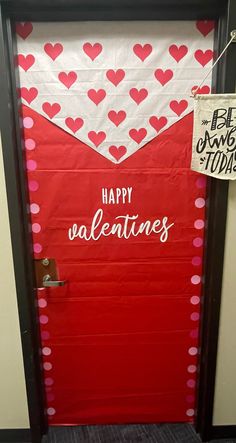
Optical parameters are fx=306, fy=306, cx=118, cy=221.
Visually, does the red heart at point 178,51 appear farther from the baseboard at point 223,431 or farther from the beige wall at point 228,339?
the baseboard at point 223,431

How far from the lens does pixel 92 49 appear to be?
1.27 meters

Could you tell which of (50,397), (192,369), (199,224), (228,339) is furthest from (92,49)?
(50,397)

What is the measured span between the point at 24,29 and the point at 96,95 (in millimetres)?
382

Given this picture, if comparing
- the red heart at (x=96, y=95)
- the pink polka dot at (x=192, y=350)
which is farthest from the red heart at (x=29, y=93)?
the pink polka dot at (x=192, y=350)

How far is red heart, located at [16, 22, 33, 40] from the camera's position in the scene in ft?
4.09

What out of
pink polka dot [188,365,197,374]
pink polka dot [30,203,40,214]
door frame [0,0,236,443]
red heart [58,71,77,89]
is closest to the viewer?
door frame [0,0,236,443]

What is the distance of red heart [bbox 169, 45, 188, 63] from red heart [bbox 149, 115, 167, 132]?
25cm

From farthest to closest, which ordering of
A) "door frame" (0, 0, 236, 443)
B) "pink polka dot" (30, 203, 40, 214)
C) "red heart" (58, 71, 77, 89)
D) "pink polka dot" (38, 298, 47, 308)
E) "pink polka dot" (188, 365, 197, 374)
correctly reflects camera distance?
"pink polka dot" (188, 365, 197, 374)
"pink polka dot" (38, 298, 47, 308)
"pink polka dot" (30, 203, 40, 214)
"red heart" (58, 71, 77, 89)
"door frame" (0, 0, 236, 443)

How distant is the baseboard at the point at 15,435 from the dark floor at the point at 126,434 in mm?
100

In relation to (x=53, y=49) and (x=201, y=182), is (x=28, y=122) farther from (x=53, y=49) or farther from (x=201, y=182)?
(x=201, y=182)

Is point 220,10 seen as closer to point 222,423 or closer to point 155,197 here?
point 155,197

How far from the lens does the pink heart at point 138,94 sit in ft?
4.33

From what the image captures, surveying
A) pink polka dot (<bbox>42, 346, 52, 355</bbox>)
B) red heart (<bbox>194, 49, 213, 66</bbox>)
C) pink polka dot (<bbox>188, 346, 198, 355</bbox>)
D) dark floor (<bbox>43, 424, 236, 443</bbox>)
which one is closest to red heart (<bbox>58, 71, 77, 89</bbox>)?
Answer: red heart (<bbox>194, 49, 213, 66</bbox>)

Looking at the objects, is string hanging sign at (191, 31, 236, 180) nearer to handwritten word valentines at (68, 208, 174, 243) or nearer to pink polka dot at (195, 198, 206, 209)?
pink polka dot at (195, 198, 206, 209)
